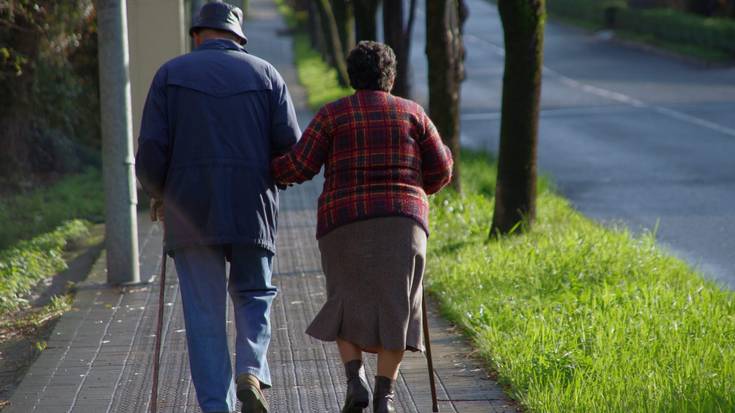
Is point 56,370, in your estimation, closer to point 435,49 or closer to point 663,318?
point 663,318

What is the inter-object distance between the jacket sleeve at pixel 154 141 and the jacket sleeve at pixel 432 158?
1.05 m

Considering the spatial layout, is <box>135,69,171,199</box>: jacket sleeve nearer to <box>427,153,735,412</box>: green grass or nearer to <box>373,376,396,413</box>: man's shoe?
<box>373,376,396,413</box>: man's shoe

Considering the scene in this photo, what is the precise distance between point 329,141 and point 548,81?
2407cm

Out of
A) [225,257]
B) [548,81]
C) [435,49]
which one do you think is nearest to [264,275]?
[225,257]

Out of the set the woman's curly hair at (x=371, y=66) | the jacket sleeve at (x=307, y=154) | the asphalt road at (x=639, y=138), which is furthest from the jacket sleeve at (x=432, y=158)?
the asphalt road at (x=639, y=138)

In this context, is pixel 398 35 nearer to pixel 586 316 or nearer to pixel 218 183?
pixel 586 316

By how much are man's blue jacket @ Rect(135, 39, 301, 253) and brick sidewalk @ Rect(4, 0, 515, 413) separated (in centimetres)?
97

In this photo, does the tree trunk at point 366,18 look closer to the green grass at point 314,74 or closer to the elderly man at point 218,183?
the green grass at point 314,74

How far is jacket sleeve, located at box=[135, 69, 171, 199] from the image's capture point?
16.6 feet

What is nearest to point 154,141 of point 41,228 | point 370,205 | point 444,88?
point 370,205

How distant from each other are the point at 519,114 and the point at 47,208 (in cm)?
559

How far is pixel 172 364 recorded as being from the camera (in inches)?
256

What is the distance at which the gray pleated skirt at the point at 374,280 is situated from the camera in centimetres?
517

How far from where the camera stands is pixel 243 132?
513cm
